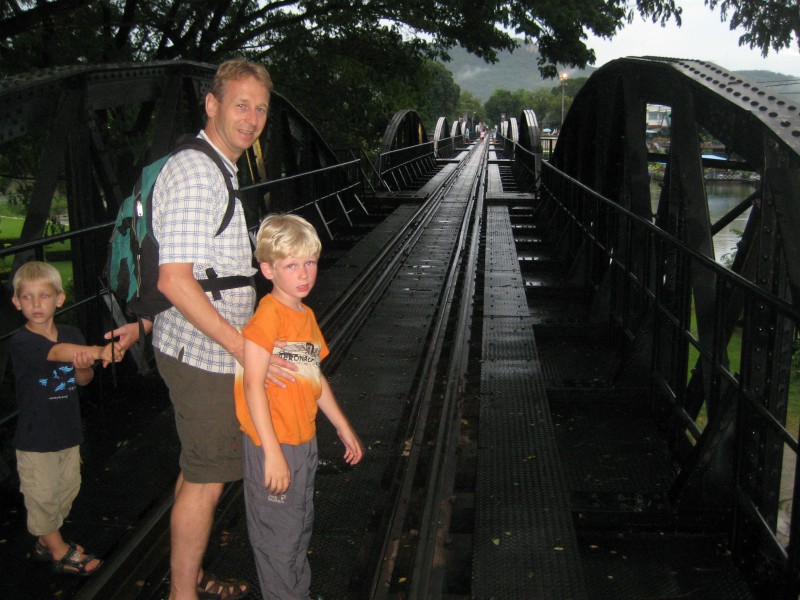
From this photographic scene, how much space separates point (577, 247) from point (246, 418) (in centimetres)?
735

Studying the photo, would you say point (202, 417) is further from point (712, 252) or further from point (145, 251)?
point (712, 252)

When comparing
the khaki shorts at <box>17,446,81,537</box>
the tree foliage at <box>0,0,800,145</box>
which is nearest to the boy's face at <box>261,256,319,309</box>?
the khaki shorts at <box>17,446,81,537</box>

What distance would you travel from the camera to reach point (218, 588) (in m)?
2.89

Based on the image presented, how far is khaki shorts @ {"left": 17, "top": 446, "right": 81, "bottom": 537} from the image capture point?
3033mm

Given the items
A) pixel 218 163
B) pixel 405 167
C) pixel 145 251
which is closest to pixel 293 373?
pixel 145 251

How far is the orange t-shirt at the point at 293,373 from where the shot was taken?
2.41 metres

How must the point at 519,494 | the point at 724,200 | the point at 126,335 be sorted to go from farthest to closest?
the point at 724,200
the point at 519,494
the point at 126,335

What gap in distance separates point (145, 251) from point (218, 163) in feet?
1.21

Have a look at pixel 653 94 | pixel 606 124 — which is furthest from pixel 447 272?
pixel 653 94

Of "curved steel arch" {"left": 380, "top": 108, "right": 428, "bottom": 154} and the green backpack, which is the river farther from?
the green backpack

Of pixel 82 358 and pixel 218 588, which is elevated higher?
pixel 82 358

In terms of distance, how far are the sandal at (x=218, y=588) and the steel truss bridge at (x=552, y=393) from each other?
229 mm

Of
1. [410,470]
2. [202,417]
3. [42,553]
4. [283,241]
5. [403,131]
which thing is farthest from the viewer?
[403,131]

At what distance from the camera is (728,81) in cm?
391
